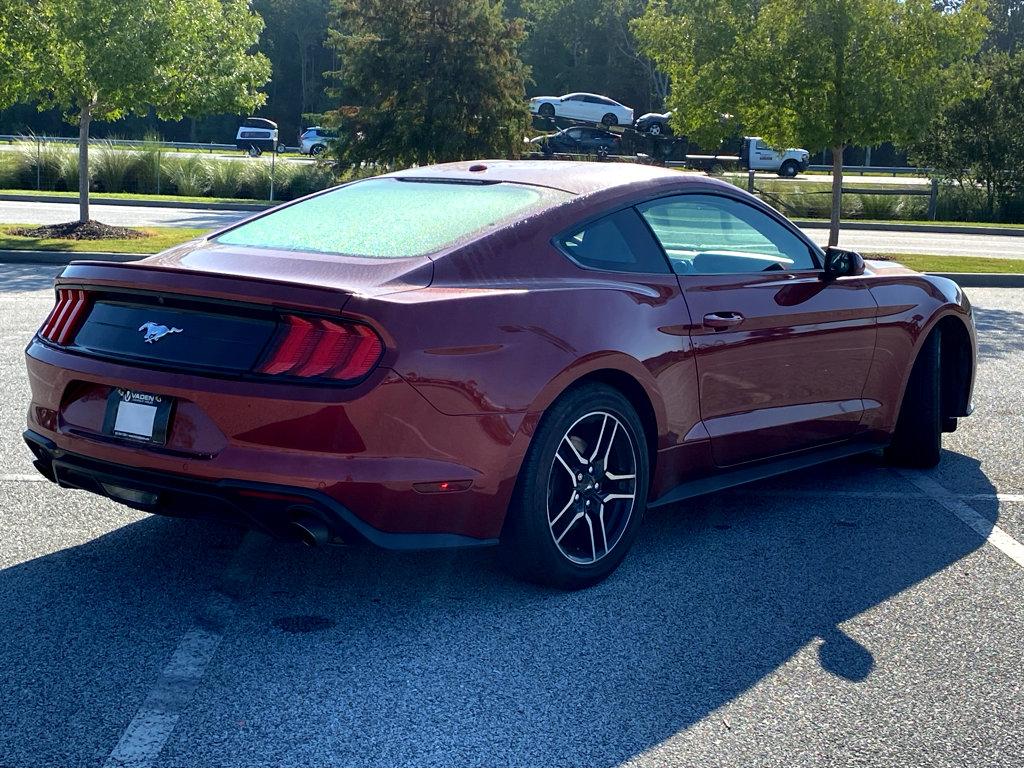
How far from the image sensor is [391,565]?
5020mm

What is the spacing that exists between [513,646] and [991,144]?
34.0m

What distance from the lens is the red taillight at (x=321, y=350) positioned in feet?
13.4

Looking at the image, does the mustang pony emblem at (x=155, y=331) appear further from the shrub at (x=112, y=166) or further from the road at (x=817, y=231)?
the shrub at (x=112, y=166)

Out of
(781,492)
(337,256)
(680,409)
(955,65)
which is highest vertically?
(955,65)

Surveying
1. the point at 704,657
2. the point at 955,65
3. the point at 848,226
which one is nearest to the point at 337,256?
the point at 704,657

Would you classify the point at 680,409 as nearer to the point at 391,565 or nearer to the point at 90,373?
the point at 391,565

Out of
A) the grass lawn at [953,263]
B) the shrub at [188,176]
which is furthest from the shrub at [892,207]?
the shrub at [188,176]

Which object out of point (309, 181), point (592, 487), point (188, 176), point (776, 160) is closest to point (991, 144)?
point (309, 181)

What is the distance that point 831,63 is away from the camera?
1841cm

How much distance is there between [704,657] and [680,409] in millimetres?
1236

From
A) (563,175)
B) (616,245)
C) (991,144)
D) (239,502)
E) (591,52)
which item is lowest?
(239,502)

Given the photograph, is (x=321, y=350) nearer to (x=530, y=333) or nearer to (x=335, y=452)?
Answer: (x=335, y=452)

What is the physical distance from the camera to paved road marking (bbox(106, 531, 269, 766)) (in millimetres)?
3355

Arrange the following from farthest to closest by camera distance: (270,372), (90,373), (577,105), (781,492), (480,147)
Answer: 1. (577,105)
2. (480,147)
3. (781,492)
4. (90,373)
5. (270,372)
